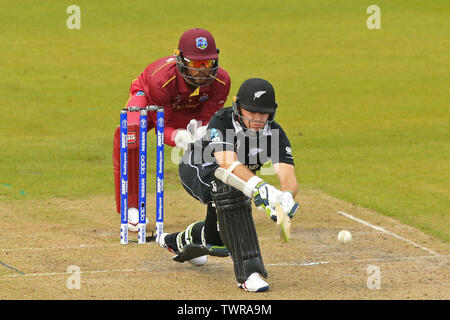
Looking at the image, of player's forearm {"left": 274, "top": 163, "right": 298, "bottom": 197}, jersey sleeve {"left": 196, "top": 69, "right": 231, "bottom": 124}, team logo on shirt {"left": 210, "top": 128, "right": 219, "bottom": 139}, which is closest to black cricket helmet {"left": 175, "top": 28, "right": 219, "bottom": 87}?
jersey sleeve {"left": 196, "top": 69, "right": 231, "bottom": 124}

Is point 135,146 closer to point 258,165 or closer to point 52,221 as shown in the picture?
point 52,221

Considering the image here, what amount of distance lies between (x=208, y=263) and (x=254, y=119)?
1830 millimetres

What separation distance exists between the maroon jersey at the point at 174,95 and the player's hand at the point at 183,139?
0.61 ft

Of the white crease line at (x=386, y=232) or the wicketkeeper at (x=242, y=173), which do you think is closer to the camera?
the wicketkeeper at (x=242, y=173)

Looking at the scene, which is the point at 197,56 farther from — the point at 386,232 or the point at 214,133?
the point at 386,232

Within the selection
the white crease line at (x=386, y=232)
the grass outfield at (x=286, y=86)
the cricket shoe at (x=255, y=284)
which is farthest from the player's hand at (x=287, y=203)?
the grass outfield at (x=286, y=86)

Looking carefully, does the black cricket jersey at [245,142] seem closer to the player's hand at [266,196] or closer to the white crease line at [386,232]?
the player's hand at [266,196]

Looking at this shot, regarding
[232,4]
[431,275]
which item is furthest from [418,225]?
[232,4]

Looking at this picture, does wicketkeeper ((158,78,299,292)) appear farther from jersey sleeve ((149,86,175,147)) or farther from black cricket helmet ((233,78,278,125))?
jersey sleeve ((149,86,175,147))

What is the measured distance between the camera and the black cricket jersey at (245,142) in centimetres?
795

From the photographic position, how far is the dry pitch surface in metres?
7.80

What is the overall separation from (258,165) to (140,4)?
19.0 metres

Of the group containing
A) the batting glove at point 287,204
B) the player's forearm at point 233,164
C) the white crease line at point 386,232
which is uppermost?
the player's forearm at point 233,164

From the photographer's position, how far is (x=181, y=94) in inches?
408
